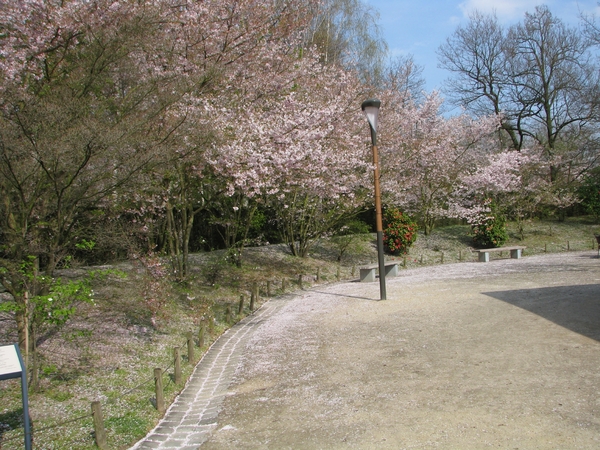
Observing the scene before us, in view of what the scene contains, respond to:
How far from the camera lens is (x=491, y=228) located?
21.6 m

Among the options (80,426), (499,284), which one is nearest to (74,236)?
(80,426)

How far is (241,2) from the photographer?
38.2ft

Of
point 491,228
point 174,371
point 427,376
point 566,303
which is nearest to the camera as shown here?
point 427,376

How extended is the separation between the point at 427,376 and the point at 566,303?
4558mm

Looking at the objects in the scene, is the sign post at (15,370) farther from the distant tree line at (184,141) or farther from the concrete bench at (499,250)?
the concrete bench at (499,250)

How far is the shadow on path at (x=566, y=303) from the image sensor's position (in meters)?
7.72

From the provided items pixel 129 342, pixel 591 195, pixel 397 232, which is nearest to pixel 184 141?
pixel 129 342

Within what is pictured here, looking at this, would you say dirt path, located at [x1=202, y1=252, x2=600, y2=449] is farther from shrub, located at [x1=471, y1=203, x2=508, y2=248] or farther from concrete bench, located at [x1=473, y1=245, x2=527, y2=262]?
shrub, located at [x1=471, y1=203, x2=508, y2=248]

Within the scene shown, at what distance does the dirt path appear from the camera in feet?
15.0

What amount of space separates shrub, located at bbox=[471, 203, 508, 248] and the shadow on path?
10.7 m

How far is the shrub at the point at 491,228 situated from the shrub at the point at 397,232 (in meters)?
3.12

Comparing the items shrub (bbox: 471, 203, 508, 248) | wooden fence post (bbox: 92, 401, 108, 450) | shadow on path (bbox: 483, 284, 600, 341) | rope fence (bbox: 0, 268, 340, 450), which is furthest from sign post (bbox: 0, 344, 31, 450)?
shrub (bbox: 471, 203, 508, 248)

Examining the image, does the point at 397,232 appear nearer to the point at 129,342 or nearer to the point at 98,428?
the point at 129,342

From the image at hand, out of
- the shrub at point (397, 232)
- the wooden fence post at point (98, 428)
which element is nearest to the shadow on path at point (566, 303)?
the wooden fence post at point (98, 428)
